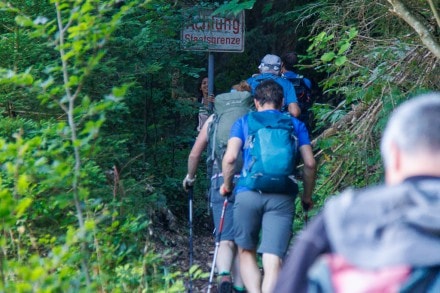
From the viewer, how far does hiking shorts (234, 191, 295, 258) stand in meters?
6.88

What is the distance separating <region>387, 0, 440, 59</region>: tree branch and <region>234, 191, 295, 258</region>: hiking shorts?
1.58 metres

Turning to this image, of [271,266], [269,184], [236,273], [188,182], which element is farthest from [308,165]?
[188,182]

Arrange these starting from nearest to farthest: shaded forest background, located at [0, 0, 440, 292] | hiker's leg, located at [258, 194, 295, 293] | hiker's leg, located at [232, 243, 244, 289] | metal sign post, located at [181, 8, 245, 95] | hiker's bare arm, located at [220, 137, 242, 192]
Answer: shaded forest background, located at [0, 0, 440, 292], hiker's leg, located at [258, 194, 295, 293], hiker's bare arm, located at [220, 137, 242, 192], hiker's leg, located at [232, 243, 244, 289], metal sign post, located at [181, 8, 245, 95]

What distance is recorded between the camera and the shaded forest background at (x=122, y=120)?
527 cm

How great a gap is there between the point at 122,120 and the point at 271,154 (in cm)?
274

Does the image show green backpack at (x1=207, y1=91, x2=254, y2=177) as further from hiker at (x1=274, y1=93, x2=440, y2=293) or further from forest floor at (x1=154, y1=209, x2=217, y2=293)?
hiker at (x1=274, y1=93, x2=440, y2=293)

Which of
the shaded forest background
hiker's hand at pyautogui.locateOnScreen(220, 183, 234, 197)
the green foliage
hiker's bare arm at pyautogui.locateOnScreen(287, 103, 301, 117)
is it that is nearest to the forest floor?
the shaded forest background

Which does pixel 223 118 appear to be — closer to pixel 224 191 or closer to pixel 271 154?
pixel 224 191

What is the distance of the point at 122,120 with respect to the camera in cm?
902

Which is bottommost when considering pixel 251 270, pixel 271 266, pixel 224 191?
pixel 251 270

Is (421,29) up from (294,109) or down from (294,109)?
up

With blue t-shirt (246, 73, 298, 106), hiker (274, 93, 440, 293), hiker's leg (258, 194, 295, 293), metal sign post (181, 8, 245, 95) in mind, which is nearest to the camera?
hiker (274, 93, 440, 293)

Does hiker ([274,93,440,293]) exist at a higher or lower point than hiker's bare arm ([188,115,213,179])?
higher

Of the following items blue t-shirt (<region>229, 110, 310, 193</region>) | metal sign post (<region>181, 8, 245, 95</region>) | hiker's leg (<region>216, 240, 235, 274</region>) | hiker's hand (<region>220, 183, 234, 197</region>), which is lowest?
hiker's leg (<region>216, 240, 235, 274</region>)
